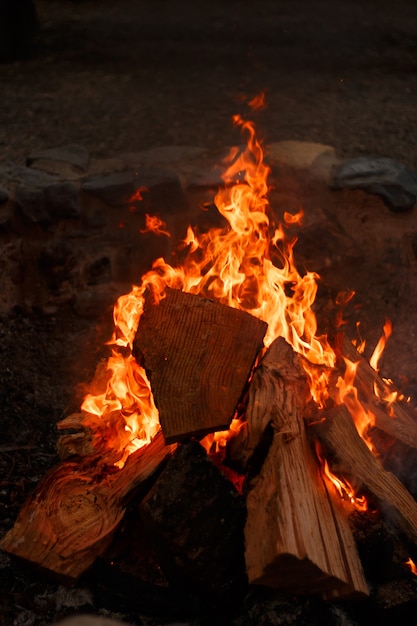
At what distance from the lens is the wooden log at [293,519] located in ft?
7.19

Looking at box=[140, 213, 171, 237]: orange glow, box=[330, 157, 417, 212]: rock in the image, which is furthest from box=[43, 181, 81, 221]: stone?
box=[330, 157, 417, 212]: rock

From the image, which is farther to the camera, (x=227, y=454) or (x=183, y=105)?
(x=183, y=105)

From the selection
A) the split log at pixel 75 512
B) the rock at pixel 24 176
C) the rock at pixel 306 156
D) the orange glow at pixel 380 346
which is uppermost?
the rock at pixel 24 176

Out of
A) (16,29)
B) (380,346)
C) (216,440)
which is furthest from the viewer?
(16,29)

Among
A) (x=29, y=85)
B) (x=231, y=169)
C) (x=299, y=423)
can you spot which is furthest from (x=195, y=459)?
(x=29, y=85)

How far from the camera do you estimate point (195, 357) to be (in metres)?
2.84

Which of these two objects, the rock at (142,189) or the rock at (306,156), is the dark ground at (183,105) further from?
the rock at (142,189)

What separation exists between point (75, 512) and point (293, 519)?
2.89 feet

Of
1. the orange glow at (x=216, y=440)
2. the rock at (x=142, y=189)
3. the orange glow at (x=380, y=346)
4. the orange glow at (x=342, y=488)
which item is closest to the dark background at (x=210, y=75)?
the rock at (x=142, y=189)

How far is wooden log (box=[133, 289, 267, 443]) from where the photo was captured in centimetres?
265

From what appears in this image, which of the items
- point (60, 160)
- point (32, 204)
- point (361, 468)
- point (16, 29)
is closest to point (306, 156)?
point (60, 160)

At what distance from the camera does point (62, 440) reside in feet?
9.54

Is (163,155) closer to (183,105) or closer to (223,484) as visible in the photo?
(183,105)

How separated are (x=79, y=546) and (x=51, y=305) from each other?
6.22 ft
